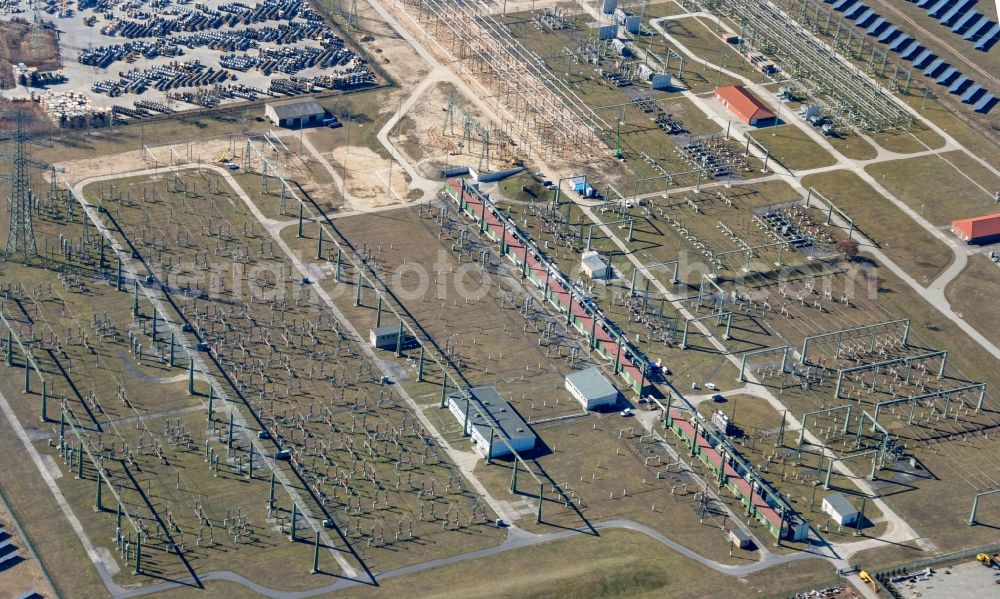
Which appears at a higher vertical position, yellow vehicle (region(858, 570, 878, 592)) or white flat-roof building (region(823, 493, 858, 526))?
white flat-roof building (region(823, 493, 858, 526))

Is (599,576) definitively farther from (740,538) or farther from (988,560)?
(988,560)

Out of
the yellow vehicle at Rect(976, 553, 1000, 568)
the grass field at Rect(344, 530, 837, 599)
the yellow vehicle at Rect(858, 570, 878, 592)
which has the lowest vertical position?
the grass field at Rect(344, 530, 837, 599)

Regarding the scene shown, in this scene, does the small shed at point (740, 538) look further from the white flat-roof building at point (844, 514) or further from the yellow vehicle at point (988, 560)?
the yellow vehicle at point (988, 560)

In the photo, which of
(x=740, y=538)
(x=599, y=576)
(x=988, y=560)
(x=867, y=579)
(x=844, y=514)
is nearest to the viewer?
(x=599, y=576)

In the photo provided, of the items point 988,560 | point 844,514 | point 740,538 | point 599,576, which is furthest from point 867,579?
point 599,576

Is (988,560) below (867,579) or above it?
above

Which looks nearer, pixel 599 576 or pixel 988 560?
pixel 599 576

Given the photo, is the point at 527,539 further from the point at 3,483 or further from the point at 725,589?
the point at 3,483

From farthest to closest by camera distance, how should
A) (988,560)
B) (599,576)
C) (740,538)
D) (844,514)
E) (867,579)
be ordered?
1. (844,514)
2. (988,560)
3. (740,538)
4. (867,579)
5. (599,576)

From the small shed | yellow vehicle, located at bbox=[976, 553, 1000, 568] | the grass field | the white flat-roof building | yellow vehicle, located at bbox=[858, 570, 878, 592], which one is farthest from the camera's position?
the white flat-roof building

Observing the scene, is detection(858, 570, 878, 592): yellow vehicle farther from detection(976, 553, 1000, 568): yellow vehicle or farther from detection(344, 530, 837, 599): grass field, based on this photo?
detection(976, 553, 1000, 568): yellow vehicle

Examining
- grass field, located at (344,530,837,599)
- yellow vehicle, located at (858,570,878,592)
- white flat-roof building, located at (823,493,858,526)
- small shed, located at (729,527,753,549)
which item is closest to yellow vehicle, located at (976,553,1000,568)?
yellow vehicle, located at (858,570,878,592)
